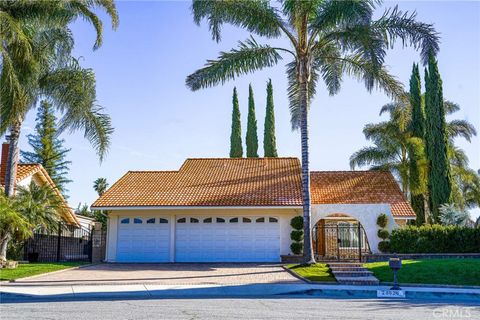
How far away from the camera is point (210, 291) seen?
43.5 feet

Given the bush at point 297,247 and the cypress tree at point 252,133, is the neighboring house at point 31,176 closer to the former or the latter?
the bush at point 297,247

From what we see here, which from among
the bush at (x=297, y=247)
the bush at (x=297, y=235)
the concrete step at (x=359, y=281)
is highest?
the bush at (x=297, y=235)

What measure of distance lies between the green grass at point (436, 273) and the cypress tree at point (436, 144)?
12769 mm

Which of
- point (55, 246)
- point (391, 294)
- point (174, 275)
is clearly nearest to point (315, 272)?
point (391, 294)

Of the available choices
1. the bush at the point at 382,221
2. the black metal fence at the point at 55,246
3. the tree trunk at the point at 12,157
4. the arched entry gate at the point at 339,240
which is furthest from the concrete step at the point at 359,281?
the tree trunk at the point at 12,157

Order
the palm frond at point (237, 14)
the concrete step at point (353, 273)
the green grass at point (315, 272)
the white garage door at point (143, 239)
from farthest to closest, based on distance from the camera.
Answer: the white garage door at point (143, 239), the palm frond at point (237, 14), the concrete step at point (353, 273), the green grass at point (315, 272)

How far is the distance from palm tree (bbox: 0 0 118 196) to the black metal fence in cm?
469

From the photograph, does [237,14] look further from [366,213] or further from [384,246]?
[384,246]

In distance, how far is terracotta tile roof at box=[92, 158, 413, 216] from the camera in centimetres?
2338

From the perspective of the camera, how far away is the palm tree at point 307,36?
1848cm

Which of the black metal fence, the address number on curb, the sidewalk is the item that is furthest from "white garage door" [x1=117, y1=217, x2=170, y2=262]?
the address number on curb

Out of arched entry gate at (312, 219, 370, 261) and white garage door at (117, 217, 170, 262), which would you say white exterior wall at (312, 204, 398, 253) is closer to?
arched entry gate at (312, 219, 370, 261)

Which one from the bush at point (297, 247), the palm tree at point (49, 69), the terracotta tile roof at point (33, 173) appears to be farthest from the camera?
the terracotta tile roof at point (33, 173)

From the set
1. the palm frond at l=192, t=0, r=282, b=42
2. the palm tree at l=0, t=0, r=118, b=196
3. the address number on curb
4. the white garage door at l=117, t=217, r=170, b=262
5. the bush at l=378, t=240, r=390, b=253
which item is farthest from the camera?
the white garage door at l=117, t=217, r=170, b=262
